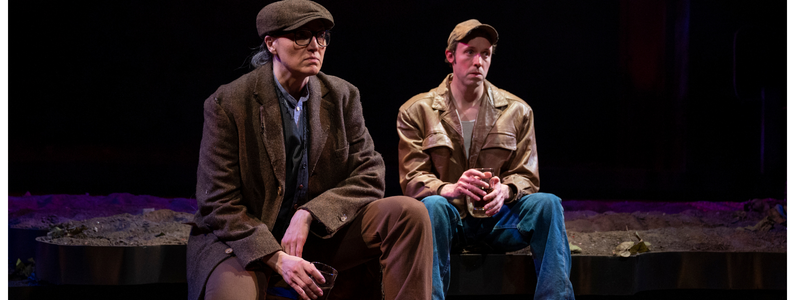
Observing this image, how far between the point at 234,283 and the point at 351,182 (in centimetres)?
52

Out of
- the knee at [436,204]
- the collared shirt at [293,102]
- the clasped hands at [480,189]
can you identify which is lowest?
the knee at [436,204]

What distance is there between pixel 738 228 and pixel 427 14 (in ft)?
8.53

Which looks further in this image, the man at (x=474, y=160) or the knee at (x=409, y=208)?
the man at (x=474, y=160)

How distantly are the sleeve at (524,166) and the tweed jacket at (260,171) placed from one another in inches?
28.5

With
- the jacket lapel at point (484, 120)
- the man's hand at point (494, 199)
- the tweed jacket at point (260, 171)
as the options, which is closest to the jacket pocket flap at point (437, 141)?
the jacket lapel at point (484, 120)

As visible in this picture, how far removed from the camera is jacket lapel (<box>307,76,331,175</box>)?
2.09 meters

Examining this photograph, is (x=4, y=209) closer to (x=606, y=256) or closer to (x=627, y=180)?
(x=606, y=256)

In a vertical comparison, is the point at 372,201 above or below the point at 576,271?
above

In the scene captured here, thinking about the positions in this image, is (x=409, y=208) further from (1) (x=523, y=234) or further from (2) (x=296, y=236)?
(1) (x=523, y=234)

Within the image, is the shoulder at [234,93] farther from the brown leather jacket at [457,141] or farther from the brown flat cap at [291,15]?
the brown leather jacket at [457,141]

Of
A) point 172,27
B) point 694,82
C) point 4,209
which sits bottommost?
point 4,209

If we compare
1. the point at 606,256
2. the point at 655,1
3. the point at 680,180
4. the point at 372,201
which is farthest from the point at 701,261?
the point at 655,1

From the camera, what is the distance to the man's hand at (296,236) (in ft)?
6.23

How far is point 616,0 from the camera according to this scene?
496 centimetres
